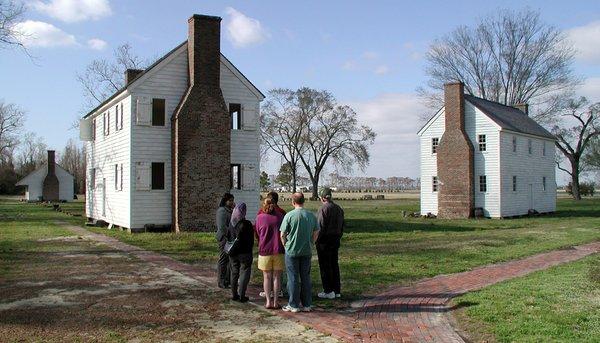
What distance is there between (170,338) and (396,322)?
3.21m

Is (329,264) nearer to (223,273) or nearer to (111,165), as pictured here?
(223,273)

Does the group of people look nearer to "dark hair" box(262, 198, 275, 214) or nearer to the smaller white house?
"dark hair" box(262, 198, 275, 214)

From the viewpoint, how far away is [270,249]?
8.73 m

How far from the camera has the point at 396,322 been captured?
26.5ft

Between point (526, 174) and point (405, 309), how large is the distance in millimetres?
31895

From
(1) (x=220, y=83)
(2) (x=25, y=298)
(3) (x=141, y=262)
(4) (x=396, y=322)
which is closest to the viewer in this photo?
(4) (x=396, y=322)

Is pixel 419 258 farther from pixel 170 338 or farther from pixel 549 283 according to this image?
pixel 170 338

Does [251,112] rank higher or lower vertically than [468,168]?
higher

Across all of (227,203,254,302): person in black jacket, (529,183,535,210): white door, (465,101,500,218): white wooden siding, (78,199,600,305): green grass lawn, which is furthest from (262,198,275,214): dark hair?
(529,183,535,210): white door

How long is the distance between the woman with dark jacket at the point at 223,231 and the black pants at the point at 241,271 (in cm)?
70

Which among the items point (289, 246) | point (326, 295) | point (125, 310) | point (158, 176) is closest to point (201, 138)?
point (158, 176)

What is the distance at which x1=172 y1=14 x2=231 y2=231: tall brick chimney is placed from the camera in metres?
22.2

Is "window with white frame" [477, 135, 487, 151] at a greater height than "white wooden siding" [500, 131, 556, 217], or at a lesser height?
greater

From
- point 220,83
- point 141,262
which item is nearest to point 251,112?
point 220,83
